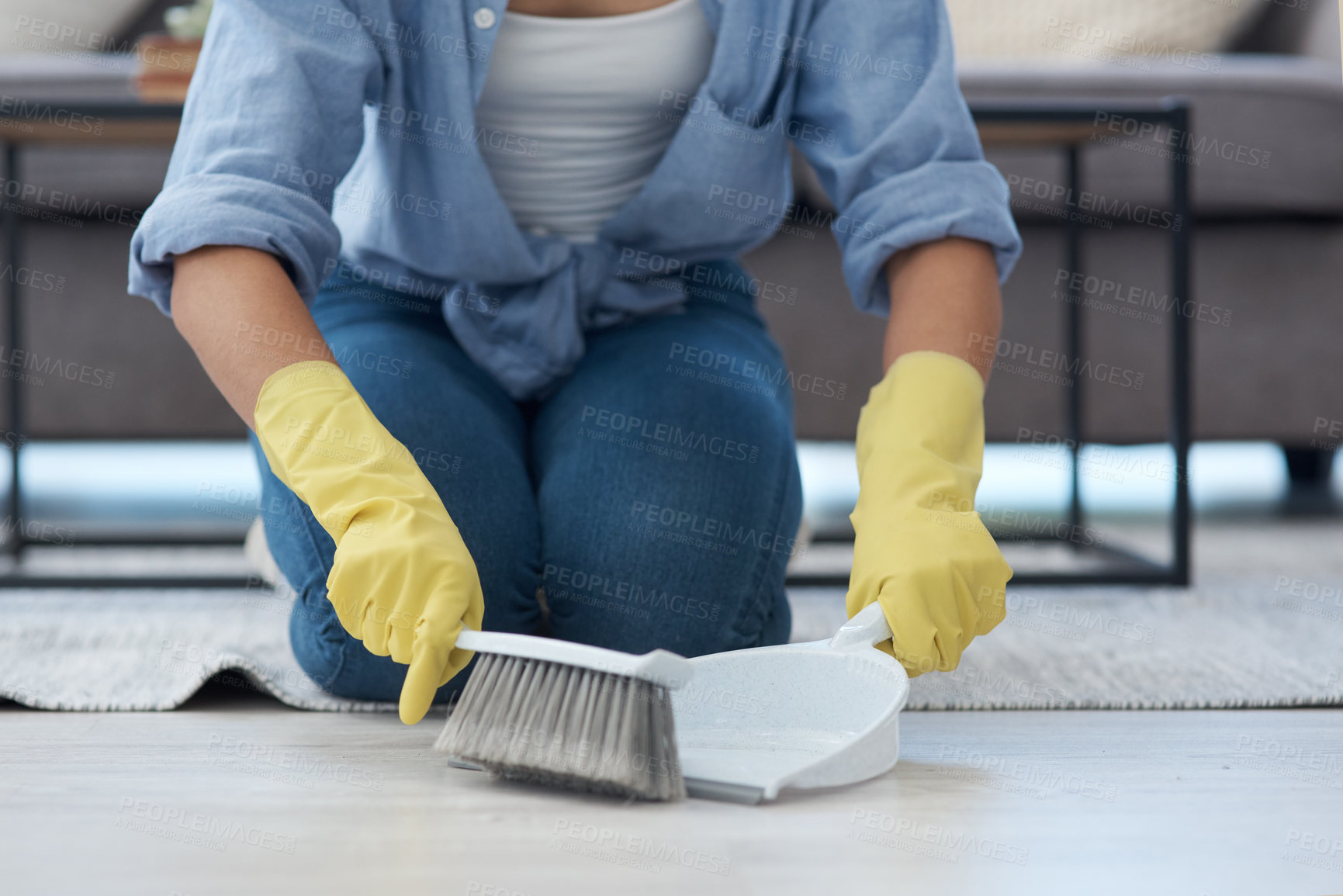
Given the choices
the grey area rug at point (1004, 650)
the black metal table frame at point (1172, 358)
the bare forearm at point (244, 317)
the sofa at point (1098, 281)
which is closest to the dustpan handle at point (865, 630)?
the grey area rug at point (1004, 650)

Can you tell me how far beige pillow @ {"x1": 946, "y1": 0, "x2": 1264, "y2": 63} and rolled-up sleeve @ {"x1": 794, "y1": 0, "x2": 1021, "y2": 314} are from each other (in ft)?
4.35

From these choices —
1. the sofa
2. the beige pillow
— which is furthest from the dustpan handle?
the beige pillow

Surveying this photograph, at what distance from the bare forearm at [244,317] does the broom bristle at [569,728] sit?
200mm

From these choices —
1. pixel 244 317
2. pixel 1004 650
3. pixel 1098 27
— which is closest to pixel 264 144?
pixel 244 317

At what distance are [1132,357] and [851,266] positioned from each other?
100cm

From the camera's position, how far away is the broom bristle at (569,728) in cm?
50

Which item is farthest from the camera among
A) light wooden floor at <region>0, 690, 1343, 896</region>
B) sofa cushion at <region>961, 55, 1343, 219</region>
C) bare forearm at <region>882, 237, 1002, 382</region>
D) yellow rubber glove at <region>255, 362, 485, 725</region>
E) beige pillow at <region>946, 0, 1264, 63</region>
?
beige pillow at <region>946, 0, 1264, 63</region>

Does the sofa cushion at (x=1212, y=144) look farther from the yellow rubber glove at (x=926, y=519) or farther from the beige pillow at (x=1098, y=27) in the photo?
the yellow rubber glove at (x=926, y=519)

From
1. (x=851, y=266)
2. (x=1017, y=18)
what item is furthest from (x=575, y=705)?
(x=1017, y=18)

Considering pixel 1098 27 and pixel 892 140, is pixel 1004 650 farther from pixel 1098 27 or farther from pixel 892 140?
pixel 1098 27

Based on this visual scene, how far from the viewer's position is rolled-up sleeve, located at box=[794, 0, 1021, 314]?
71cm

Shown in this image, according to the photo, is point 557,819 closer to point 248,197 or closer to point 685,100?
point 248,197

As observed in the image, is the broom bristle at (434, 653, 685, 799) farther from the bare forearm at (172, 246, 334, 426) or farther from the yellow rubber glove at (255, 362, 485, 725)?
the bare forearm at (172, 246, 334, 426)

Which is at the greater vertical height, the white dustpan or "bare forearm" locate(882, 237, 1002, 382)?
"bare forearm" locate(882, 237, 1002, 382)
